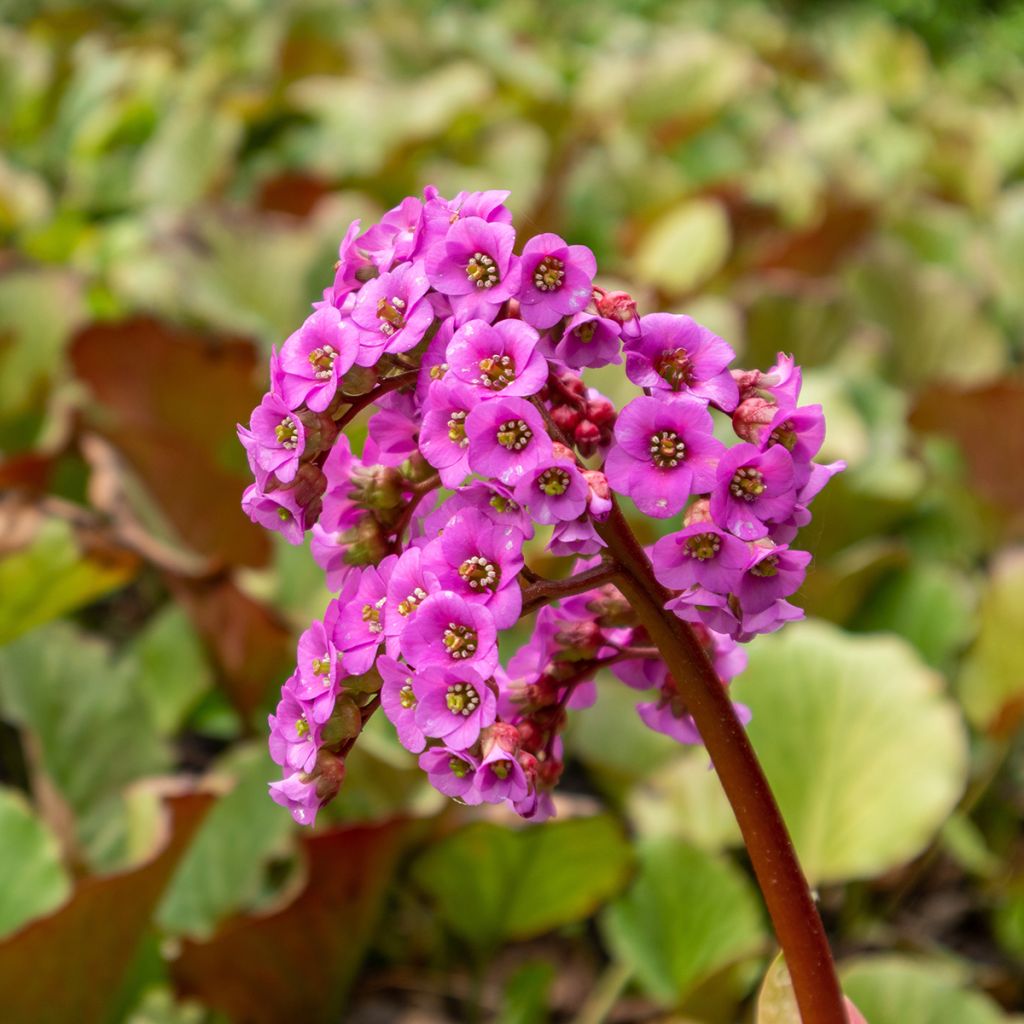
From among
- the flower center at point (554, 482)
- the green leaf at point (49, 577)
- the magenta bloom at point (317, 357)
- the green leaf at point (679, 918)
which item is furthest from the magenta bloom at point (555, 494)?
the green leaf at point (49, 577)

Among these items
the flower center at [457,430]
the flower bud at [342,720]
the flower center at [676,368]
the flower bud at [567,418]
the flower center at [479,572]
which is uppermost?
the flower center at [676,368]

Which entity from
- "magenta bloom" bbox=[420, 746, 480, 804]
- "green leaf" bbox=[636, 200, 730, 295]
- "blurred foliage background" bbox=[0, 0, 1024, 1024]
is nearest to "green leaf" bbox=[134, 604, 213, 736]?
"blurred foliage background" bbox=[0, 0, 1024, 1024]

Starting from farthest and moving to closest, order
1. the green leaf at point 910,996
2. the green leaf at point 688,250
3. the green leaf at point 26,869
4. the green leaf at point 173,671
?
the green leaf at point 688,250 < the green leaf at point 173,671 < the green leaf at point 26,869 < the green leaf at point 910,996

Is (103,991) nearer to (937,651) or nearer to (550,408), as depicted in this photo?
(550,408)

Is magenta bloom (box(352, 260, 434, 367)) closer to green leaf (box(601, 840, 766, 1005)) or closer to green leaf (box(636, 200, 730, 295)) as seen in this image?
green leaf (box(601, 840, 766, 1005))

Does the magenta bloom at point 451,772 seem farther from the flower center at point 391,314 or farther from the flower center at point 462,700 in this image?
the flower center at point 391,314

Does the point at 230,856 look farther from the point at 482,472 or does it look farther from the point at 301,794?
the point at 482,472

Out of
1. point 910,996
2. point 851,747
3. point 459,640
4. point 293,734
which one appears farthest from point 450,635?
point 851,747

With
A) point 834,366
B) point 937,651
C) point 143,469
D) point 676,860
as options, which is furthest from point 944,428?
point 143,469
